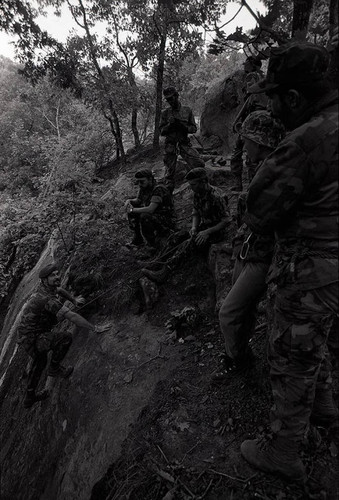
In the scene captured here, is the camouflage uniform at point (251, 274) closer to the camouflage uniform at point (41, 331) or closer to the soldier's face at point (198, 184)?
the soldier's face at point (198, 184)

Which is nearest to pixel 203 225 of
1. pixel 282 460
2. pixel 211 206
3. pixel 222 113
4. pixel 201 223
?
pixel 201 223

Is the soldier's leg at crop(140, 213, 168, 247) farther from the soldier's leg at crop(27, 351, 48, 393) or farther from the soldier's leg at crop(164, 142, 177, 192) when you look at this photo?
the soldier's leg at crop(27, 351, 48, 393)

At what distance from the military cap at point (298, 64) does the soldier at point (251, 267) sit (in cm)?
85

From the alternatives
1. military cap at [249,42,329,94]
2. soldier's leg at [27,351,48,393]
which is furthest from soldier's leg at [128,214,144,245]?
military cap at [249,42,329,94]

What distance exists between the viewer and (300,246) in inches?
70.2

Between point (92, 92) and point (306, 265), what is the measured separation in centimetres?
1203

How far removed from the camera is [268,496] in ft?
6.79

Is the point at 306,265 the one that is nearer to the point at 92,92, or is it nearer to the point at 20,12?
the point at 20,12

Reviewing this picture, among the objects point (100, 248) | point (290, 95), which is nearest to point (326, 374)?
point (290, 95)

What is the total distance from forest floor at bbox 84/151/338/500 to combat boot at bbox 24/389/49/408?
7.76 feet

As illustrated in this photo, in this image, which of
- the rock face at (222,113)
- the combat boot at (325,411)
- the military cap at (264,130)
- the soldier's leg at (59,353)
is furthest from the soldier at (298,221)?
the rock face at (222,113)

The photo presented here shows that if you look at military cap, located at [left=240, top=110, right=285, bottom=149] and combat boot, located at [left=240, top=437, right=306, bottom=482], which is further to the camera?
military cap, located at [left=240, top=110, right=285, bottom=149]

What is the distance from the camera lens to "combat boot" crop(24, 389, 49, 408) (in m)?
5.01

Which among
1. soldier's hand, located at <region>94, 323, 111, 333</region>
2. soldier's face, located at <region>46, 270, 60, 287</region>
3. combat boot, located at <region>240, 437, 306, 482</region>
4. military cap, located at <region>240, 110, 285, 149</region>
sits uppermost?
military cap, located at <region>240, 110, 285, 149</region>
